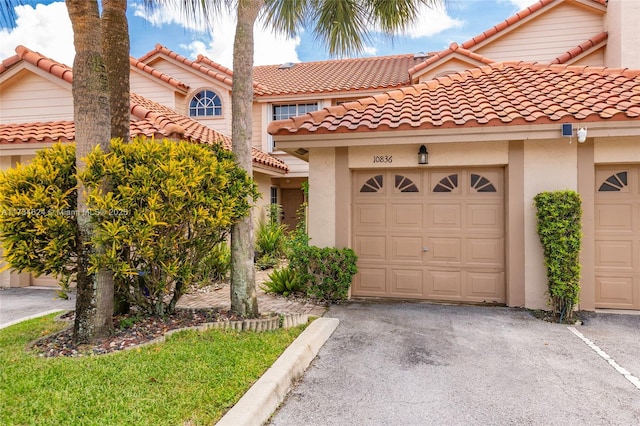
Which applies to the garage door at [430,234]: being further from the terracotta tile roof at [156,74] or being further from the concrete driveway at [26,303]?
the terracotta tile roof at [156,74]

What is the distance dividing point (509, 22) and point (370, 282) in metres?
12.1

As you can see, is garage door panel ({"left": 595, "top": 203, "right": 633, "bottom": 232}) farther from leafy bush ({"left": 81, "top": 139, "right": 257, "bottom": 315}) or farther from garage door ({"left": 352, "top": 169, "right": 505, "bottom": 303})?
leafy bush ({"left": 81, "top": 139, "right": 257, "bottom": 315})

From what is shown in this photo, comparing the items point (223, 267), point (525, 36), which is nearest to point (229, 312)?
point (223, 267)

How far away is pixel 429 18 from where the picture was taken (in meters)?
7.46

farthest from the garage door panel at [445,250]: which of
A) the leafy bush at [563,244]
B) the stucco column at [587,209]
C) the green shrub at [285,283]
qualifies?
the green shrub at [285,283]

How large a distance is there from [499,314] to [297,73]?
15955 millimetres

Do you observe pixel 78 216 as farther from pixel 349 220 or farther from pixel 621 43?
pixel 621 43

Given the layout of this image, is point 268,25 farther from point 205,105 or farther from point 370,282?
point 205,105

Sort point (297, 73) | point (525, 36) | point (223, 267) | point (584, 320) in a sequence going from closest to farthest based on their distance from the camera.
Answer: point (584, 320), point (223, 267), point (525, 36), point (297, 73)

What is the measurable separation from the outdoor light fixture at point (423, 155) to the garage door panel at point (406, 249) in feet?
5.09

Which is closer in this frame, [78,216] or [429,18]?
[78,216]

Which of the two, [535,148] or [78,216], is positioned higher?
[535,148]

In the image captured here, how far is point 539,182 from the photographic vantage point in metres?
7.08

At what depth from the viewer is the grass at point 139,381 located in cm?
317
